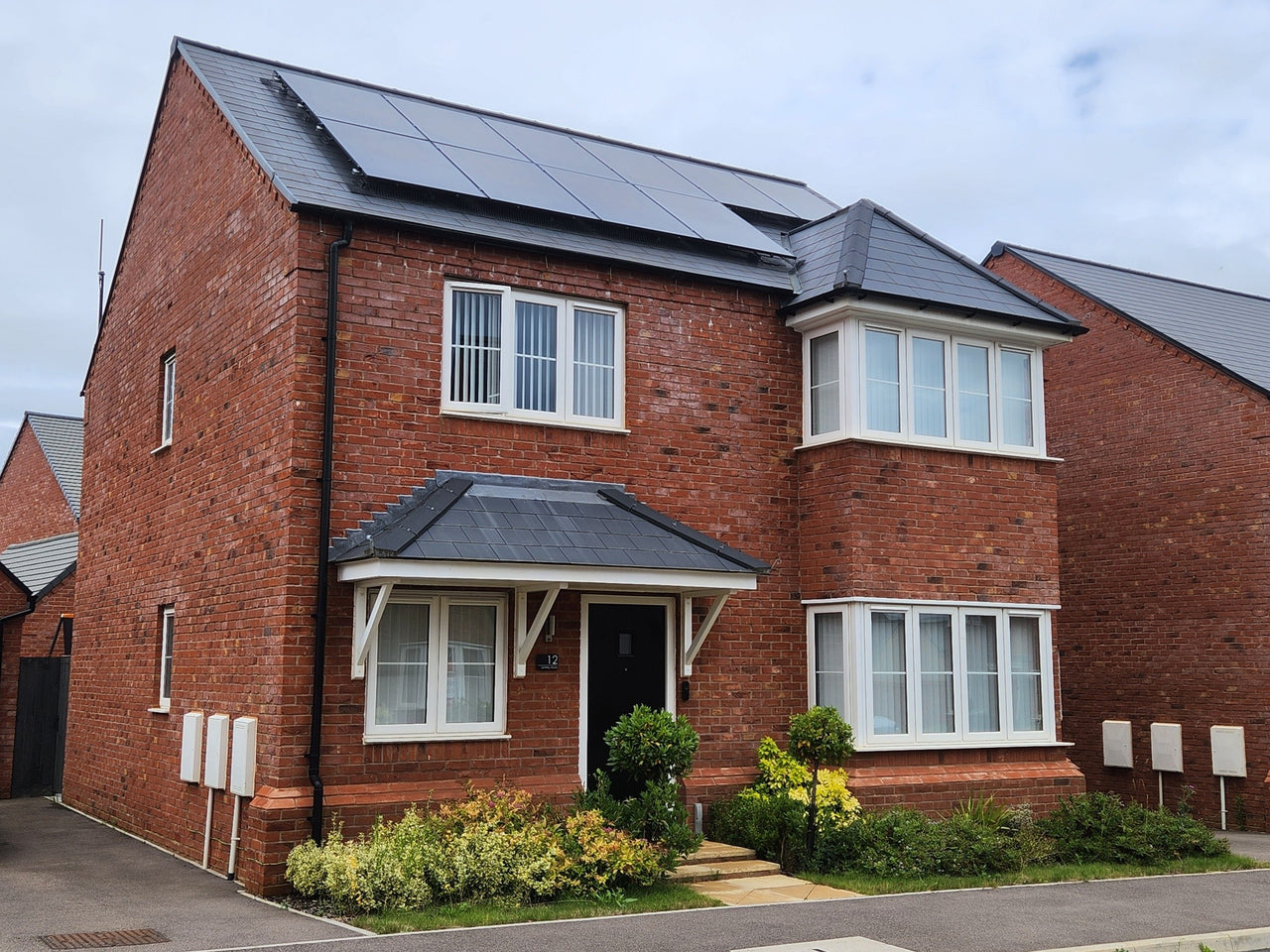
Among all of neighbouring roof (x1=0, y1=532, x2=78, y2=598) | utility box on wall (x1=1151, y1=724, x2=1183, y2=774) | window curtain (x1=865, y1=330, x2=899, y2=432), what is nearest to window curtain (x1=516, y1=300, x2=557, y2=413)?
window curtain (x1=865, y1=330, x2=899, y2=432)

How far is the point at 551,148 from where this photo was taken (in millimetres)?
15922

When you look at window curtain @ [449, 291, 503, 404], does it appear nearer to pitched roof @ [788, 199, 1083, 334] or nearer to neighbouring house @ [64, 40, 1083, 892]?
neighbouring house @ [64, 40, 1083, 892]

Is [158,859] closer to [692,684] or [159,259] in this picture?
[692,684]

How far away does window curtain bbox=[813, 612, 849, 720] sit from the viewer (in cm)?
1362

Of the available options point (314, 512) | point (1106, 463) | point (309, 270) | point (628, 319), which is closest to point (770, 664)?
point (628, 319)

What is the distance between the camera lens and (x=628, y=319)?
1343cm

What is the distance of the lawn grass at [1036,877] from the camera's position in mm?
11469

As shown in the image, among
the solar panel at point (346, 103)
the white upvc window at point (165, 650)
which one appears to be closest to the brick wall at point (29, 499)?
the white upvc window at point (165, 650)

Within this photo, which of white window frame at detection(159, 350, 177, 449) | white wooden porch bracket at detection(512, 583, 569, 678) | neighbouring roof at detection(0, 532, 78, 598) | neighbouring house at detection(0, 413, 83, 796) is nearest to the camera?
white wooden porch bracket at detection(512, 583, 569, 678)

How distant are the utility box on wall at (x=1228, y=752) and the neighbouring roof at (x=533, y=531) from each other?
813 cm

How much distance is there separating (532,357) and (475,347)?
62cm

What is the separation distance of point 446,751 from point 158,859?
3.56m

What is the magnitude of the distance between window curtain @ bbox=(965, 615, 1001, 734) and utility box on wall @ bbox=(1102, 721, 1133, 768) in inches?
177

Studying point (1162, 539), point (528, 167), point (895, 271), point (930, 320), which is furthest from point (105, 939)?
point (1162, 539)
